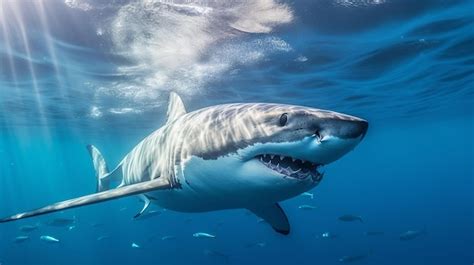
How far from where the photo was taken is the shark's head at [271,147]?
288 cm

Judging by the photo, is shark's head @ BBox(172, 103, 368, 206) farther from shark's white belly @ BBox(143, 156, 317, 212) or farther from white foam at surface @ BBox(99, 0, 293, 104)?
white foam at surface @ BBox(99, 0, 293, 104)

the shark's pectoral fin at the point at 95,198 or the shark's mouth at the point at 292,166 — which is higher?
the shark's mouth at the point at 292,166

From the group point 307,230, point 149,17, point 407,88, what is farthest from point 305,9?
point 307,230

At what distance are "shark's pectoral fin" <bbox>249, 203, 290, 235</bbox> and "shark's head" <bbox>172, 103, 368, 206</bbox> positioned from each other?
5.59ft

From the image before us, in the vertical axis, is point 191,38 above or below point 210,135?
above

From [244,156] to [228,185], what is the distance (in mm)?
575

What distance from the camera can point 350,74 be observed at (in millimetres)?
16516

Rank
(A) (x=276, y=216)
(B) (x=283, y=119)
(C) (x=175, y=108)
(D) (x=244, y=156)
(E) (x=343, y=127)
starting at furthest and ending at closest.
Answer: (C) (x=175, y=108) → (A) (x=276, y=216) → (D) (x=244, y=156) → (B) (x=283, y=119) → (E) (x=343, y=127)

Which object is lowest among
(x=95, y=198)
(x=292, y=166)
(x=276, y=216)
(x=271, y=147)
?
A: (x=276, y=216)

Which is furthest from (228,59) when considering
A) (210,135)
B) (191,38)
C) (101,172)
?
(210,135)

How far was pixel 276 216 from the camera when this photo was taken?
229 inches

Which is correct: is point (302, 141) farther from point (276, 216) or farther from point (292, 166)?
point (276, 216)

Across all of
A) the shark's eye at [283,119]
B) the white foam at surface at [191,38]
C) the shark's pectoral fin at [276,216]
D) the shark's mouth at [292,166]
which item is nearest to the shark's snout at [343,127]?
the shark's eye at [283,119]

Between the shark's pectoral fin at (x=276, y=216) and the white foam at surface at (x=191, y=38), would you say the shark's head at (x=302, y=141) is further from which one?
the white foam at surface at (x=191, y=38)
